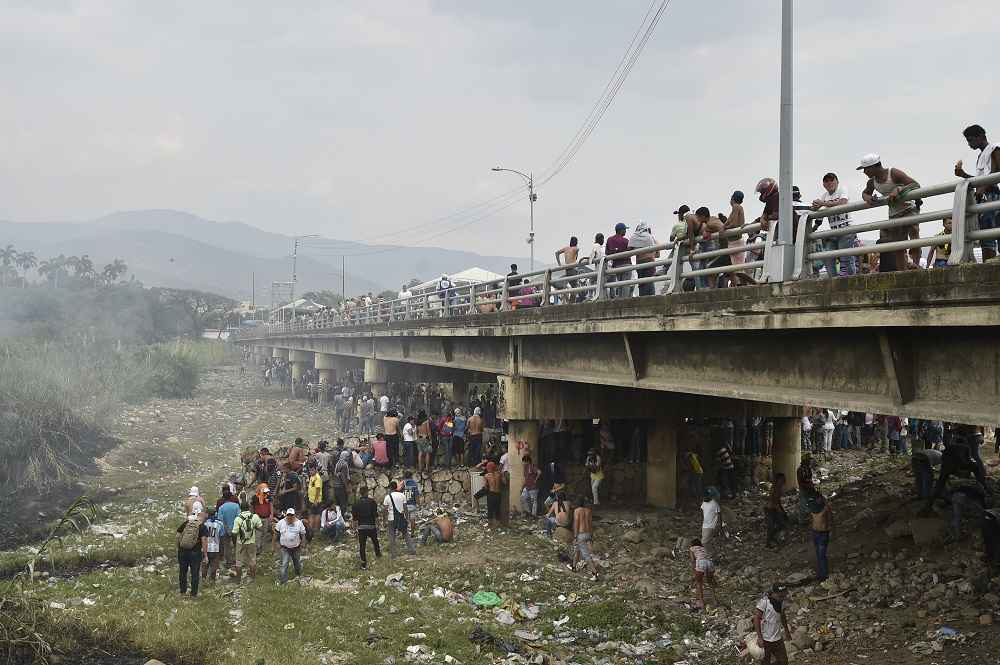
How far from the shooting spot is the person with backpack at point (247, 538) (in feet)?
46.6

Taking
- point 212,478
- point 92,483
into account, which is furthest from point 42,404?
point 212,478

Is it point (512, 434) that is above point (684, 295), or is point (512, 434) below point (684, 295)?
below

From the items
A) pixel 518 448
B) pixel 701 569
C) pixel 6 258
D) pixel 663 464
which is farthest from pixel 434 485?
pixel 6 258

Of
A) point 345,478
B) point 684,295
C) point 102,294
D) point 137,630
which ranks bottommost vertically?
point 137,630

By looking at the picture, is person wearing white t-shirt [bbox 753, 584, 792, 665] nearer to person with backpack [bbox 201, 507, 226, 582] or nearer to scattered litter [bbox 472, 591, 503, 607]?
scattered litter [bbox 472, 591, 503, 607]

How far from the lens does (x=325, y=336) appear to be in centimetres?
4856

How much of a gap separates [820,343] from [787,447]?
1185 cm

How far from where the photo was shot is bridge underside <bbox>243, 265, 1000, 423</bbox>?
7.08 m

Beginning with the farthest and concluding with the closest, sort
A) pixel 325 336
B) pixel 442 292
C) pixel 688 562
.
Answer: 1. pixel 325 336
2. pixel 442 292
3. pixel 688 562

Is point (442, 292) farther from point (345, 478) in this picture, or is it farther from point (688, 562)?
point (688, 562)

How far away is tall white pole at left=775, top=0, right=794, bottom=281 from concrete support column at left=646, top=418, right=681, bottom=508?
965 centimetres

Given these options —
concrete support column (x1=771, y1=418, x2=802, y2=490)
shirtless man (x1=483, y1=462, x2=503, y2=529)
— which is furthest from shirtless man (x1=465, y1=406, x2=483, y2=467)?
concrete support column (x1=771, y1=418, x2=802, y2=490)

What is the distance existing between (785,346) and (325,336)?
41530mm

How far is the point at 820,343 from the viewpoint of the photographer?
8938 millimetres
